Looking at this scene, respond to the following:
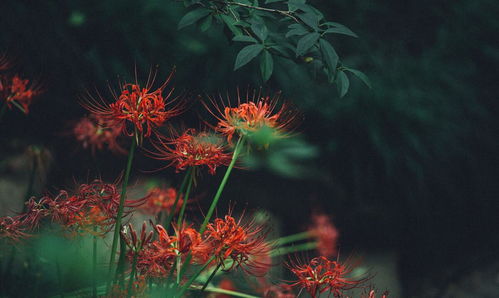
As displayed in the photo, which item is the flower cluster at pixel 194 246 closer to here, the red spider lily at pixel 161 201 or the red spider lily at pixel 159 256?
the red spider lily at pixel 159 256

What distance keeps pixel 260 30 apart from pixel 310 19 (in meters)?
0.09

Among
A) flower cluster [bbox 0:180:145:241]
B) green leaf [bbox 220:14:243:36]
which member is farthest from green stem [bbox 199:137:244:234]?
green leaf [bbox 220:14:243:36]

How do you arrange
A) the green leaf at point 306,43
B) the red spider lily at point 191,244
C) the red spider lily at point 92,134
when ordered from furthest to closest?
the red spider lily at point 92,134, the green leaf at point 306,43, the red spider lily at point 191,244

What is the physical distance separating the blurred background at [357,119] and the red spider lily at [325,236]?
0.60ft

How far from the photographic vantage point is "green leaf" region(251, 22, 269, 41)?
105 cm

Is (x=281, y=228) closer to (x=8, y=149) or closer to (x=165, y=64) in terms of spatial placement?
(x=165, y=64)

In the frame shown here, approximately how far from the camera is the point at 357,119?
2.12 meters

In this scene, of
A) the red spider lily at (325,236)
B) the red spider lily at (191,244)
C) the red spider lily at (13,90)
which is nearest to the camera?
the red spider lily at (191,244)

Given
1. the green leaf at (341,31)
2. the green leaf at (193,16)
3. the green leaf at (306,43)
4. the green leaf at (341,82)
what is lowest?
the green leaf at (341,82)

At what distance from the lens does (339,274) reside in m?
0.98

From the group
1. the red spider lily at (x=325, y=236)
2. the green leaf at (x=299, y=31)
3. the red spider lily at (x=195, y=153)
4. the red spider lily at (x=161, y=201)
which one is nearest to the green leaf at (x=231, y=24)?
the green leaf at (x=299, y=31)

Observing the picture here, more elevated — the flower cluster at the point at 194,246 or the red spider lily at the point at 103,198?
the red spider lily at the point at 103,198

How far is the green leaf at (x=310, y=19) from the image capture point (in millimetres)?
1051

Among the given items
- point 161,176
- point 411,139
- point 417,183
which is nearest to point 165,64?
point 161,176
